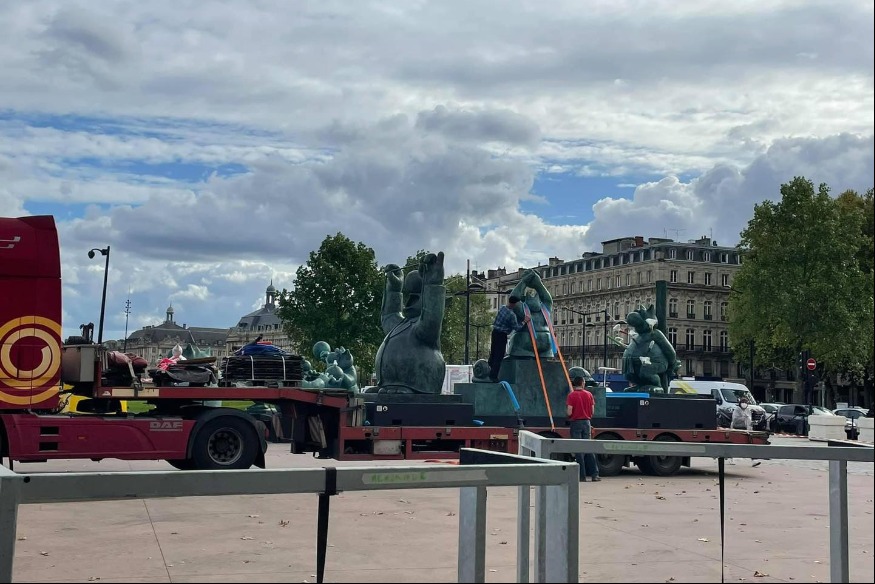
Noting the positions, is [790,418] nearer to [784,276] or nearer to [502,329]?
[784,276]

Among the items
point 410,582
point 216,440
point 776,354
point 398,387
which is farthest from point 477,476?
point 776,354

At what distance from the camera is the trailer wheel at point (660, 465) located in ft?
13.6

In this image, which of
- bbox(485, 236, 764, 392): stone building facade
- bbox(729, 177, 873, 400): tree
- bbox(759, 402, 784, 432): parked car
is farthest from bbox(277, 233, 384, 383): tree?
bbox(759, 402, 784, 432): parked car

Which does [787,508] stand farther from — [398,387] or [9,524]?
[398,387]

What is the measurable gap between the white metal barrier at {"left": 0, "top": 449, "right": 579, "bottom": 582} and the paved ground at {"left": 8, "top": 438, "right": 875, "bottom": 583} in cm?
8

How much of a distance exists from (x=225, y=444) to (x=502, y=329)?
6371mm

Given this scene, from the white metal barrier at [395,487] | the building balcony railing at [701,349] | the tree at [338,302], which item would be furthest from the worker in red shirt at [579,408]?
the building balcony railing at [701,349]

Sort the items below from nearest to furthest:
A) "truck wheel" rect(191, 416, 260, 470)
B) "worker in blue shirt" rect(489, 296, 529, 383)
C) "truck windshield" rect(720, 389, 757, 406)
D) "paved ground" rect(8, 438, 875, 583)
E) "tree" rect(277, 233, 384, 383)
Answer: "paved ground" rect(8, 438, 875, 583) < "truck wheel" rect(191, 416, 260, 470) < "worker in blue shirt" rect(489, 296, 529, 383) < "truck windshield" rect(720, 389, 757, 406) < "tree" rect(277, 233, 384, 383)

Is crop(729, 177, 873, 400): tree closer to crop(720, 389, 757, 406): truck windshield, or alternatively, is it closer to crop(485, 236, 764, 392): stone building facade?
crop(720, 389, 757, 406): truck windshield

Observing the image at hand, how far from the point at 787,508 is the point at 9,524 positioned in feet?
9.93

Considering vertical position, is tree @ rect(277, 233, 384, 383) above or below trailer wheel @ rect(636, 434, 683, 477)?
above

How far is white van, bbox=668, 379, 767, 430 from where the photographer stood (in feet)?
135

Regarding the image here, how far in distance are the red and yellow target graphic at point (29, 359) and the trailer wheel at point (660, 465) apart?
1204 centimetres

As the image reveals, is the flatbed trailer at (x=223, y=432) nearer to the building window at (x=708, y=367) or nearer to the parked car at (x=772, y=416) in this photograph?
the parked car at (x=772, y=416)
